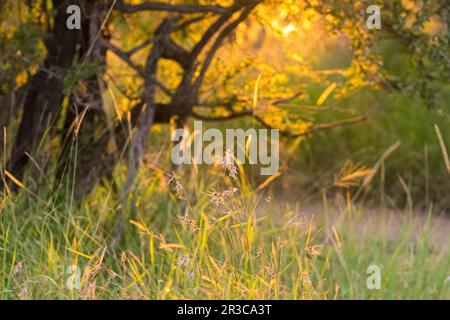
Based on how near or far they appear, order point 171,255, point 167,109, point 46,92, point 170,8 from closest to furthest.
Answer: point 171,255 < point 170,8 < point 46,92 < point 167,109

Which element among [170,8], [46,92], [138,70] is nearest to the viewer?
[170,8]

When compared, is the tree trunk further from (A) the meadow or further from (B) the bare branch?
(B) the bare branch

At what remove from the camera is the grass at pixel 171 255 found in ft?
12.9

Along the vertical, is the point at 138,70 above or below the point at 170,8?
below

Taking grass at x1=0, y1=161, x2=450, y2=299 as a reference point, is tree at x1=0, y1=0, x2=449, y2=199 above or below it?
above

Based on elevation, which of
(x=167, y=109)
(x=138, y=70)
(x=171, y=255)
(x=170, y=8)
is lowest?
(x=171, y=255)

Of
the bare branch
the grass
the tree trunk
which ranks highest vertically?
the bare branch

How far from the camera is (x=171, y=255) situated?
4.78 meters

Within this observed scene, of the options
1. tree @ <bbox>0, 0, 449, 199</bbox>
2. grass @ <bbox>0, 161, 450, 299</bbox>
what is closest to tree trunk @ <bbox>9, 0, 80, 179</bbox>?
tree @ <bbox>0, 0, 449, 199</bbox>

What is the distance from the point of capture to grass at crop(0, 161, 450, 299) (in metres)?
3.93

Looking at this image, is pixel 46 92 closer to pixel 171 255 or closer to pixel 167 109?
pixel 167 109

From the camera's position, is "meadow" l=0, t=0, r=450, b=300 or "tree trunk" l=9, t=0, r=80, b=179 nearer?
"meadow" l=0, t=0, r=450, b=300


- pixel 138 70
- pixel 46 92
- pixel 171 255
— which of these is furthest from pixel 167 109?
pixel 171 255

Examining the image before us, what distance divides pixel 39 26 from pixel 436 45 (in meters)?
2.21
